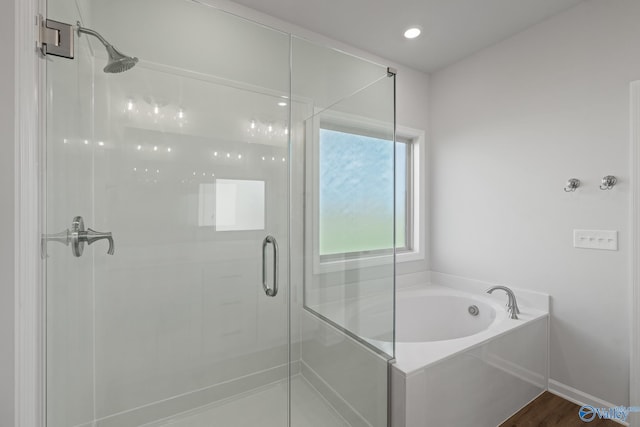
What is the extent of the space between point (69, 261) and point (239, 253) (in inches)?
26.9

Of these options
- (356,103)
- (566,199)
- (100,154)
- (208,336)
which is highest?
(356,103)

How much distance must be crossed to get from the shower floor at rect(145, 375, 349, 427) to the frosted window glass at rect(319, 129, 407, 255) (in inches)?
31.6

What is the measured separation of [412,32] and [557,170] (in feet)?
5.03

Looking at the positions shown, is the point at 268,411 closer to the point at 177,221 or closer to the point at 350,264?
the point at 350,264

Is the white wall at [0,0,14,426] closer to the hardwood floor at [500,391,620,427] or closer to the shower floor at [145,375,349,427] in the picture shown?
the shower floor at [145,375,349,427]

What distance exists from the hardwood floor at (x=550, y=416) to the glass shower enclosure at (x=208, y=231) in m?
1.04

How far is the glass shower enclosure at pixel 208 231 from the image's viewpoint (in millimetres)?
1249

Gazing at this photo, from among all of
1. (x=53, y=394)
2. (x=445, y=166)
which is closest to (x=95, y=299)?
(x=53, y=394)

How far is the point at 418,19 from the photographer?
2.12m

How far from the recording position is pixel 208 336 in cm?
150

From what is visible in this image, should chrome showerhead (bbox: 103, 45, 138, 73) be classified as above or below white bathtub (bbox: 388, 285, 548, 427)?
above

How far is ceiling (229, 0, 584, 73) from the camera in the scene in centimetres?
198

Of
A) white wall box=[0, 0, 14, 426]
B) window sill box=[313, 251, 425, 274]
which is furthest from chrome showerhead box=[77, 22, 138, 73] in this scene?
window sill box=[313, 251, 425, 274]

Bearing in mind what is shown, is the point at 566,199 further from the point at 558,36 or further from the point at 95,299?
the point at 95,299
